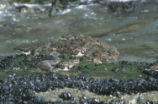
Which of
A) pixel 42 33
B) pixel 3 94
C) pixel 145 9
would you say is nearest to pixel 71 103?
pixel 3 94

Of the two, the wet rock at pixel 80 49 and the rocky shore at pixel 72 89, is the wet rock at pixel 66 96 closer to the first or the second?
the rocky shore at pixel 72 89

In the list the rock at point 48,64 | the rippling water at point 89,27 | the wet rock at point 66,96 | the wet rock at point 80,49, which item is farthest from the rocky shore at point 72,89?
the rippling water at point 89,27

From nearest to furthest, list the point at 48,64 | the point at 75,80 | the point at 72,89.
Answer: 1. the point at 72,89
2. the point at 75,80
3. the point at 48,64

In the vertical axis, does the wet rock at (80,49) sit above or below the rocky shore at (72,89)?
below

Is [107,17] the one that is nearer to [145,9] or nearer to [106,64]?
[145,9]

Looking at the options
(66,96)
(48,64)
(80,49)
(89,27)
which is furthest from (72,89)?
(89,27)

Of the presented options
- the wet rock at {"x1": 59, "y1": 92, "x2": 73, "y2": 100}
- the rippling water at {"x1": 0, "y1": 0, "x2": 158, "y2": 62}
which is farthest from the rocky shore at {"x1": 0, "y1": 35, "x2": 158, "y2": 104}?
the rippling water at {"x1": 0, "y1": 0, "x2": 158, "y2": 62}

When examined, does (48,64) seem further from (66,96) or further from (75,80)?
(66,96)

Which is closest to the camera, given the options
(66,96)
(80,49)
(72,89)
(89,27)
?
(66,96)

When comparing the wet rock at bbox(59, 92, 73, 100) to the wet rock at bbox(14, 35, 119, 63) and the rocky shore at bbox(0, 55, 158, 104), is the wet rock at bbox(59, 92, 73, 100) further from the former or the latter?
the wet rock at bbox(14, 35, 119, 63)
